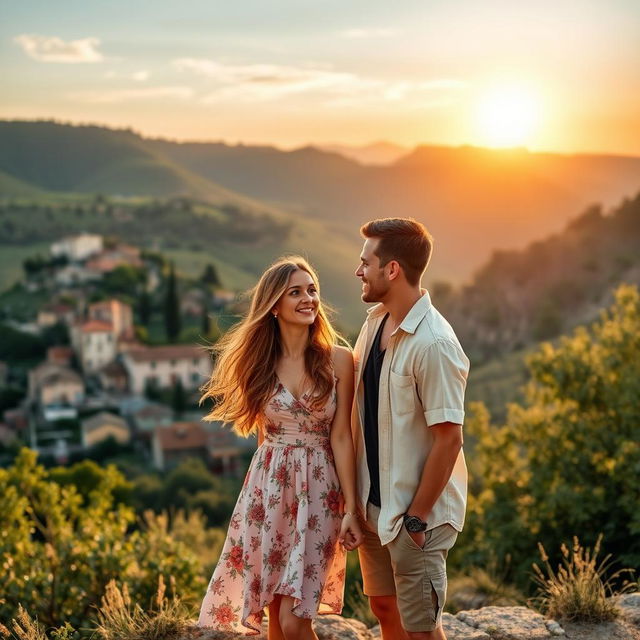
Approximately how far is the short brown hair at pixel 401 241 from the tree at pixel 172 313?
175ft

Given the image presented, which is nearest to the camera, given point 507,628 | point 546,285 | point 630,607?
point 507,628

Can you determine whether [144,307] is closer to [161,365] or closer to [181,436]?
[161,365]

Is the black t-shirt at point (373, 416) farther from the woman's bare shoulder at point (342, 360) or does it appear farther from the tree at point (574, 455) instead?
the tree at point (574, 455)

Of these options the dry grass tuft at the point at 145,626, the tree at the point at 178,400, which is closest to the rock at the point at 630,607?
the dry grass tuft at the point at 145,626

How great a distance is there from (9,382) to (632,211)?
4250cm

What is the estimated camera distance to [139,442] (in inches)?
1843

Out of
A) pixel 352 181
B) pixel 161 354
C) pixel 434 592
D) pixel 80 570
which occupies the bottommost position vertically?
pixel 161 354

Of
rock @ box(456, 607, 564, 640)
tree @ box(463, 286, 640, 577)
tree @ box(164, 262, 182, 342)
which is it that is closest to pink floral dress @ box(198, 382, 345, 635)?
rock @ box(456, 607, 564, 640)

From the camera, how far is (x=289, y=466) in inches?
117

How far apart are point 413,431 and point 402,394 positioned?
139 mm

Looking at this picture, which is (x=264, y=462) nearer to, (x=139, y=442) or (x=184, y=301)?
(x=139, y=442)

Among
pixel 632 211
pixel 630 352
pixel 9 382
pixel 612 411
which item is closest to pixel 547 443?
pixel 612 411

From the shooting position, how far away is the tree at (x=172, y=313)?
56.3 m

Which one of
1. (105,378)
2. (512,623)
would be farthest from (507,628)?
(105,378)
